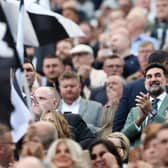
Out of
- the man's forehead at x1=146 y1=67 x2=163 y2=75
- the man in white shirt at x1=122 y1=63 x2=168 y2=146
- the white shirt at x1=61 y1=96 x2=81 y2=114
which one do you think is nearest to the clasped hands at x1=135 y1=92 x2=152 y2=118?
the man in white shirt at x1=122 y1=63 x2=168 y2=146

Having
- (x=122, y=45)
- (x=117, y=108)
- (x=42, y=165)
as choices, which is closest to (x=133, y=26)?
(x=122, y=45)

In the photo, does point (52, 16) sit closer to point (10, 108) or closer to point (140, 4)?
point (10, 108)

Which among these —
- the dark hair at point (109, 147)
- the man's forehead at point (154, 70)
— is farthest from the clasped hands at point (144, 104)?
the dark hair at point (109, 147)

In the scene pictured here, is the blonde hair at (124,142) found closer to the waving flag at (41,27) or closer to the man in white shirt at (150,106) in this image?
the man in white shirt at (150,106)

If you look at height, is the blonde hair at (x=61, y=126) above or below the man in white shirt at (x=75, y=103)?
above

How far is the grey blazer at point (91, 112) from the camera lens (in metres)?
19.3

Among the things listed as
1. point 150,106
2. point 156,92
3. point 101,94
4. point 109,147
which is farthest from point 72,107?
point 109,147

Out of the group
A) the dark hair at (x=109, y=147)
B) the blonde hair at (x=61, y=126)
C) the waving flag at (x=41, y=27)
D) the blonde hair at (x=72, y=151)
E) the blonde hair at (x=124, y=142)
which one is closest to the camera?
the blonde hair at (x=72, y=151)

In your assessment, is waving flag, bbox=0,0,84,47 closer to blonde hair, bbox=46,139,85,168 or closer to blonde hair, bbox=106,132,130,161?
blonde hair, bbox=106,132,130,161

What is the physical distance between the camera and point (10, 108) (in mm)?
15562

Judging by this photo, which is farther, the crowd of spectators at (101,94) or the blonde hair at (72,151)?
the crowd of spectators at (101,94)

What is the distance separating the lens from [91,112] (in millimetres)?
19438

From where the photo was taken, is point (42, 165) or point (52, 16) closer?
point (42, 165)

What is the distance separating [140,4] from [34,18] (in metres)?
9.16
